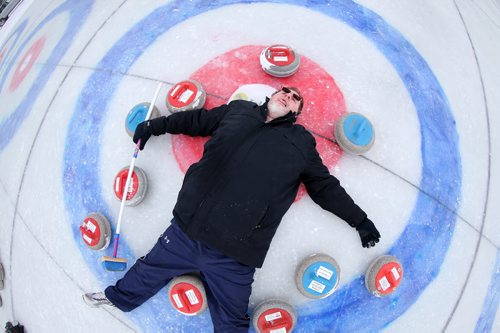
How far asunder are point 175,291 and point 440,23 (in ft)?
8.01

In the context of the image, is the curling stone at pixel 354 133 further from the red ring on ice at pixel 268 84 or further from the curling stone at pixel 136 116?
the curling stone at pixel 136 116

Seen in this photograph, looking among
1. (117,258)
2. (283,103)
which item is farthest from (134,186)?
(283,103)

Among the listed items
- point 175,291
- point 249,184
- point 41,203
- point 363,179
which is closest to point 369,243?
point 363,179

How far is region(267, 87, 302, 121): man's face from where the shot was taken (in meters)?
2.17

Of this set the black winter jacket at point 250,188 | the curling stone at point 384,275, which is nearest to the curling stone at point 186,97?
the black winter jacket at point 250,188

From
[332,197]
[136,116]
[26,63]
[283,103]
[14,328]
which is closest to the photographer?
[332,197]

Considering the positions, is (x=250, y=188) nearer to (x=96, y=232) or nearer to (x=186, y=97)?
(x=186, y=97)

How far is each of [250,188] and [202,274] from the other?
1.82 feet

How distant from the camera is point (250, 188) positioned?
2.08 m

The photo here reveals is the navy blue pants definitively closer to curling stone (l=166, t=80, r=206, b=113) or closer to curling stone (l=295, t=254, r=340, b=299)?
curling stone (l=295, t=254, r=340, b=299)

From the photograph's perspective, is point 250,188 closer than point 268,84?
Yes

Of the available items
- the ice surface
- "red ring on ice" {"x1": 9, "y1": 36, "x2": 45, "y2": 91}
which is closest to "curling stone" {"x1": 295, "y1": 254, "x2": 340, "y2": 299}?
the ice surface

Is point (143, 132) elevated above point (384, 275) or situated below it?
above

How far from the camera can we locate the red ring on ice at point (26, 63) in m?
3.32
